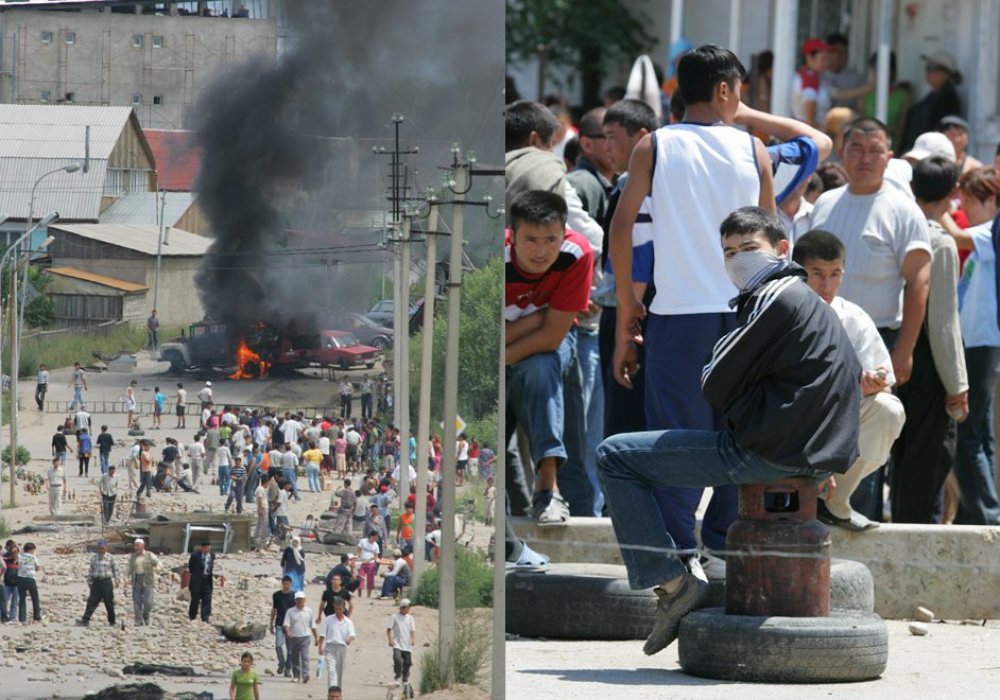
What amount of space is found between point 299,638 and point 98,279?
93 cm

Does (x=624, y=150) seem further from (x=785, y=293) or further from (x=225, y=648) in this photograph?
(x=225, y=648)

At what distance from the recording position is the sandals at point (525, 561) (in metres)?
6.01

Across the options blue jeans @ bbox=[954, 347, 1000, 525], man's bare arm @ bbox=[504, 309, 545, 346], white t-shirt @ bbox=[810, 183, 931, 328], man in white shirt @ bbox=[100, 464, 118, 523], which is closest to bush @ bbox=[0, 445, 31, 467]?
man in white shirt @ bbox=[100, 464, 118, 523]

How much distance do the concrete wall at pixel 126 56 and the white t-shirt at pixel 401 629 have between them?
1.20m

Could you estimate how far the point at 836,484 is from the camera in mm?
6281

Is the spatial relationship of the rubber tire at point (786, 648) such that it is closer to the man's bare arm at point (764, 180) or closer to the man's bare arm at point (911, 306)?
the man's bare arm at point (764, 180)

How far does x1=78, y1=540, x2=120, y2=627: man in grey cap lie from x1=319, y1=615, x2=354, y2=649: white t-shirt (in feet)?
1.55

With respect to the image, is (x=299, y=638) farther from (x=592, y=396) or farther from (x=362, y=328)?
(x=592, y=396)

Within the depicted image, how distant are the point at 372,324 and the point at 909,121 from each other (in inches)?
533

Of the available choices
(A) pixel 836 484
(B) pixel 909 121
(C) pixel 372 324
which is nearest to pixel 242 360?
(C) pixel 372 324

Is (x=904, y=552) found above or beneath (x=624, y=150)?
beneath

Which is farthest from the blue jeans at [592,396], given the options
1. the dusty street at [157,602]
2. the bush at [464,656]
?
the dusty street at [157,602]

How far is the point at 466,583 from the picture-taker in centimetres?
378

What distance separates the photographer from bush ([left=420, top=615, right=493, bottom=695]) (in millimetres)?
3754
